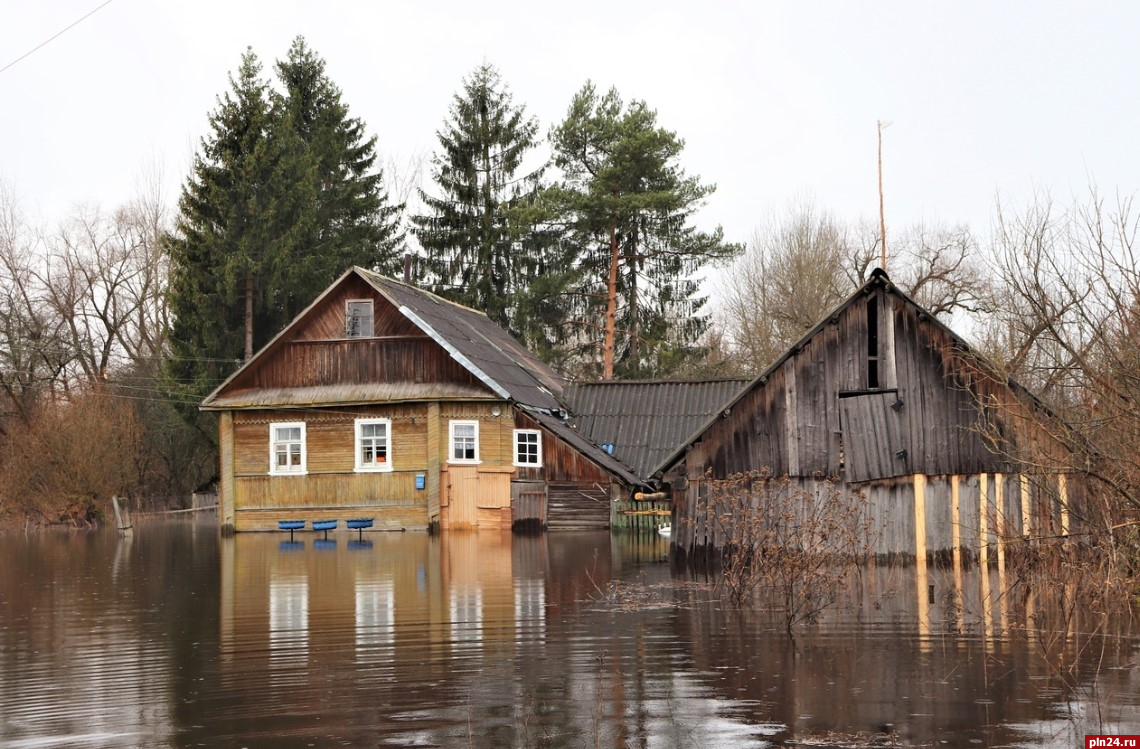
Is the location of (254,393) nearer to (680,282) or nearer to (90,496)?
(90,496)

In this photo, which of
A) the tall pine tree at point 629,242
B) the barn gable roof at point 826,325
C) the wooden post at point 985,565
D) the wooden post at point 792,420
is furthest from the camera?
the tall pine tree at point 629,242

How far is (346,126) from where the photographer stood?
59469 millimetres

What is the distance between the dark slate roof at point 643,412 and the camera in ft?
124

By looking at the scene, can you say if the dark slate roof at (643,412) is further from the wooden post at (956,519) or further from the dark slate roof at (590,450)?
the wooden post at (956,519)

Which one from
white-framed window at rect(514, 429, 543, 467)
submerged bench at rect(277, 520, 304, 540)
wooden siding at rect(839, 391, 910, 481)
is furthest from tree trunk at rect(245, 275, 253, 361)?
wooden siding at rect(839, 391, 910, 481)

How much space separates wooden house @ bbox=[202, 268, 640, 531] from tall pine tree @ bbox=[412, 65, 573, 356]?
666 inches

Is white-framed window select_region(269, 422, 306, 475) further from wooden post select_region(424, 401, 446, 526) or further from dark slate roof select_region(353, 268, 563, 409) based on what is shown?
dark slate roof select_region(353, 268, 563, 409)

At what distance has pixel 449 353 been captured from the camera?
1387 inches

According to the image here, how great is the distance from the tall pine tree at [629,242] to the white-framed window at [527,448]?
51.3 feet

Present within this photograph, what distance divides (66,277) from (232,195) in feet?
34.3

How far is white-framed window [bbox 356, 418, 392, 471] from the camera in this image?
3625cm

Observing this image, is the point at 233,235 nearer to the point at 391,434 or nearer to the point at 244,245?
the point at 244,245

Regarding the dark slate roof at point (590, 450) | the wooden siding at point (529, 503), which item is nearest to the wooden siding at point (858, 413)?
the dark slate roof at point (590, 450)

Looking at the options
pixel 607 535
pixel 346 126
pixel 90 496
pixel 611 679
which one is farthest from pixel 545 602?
pixel 346 126
